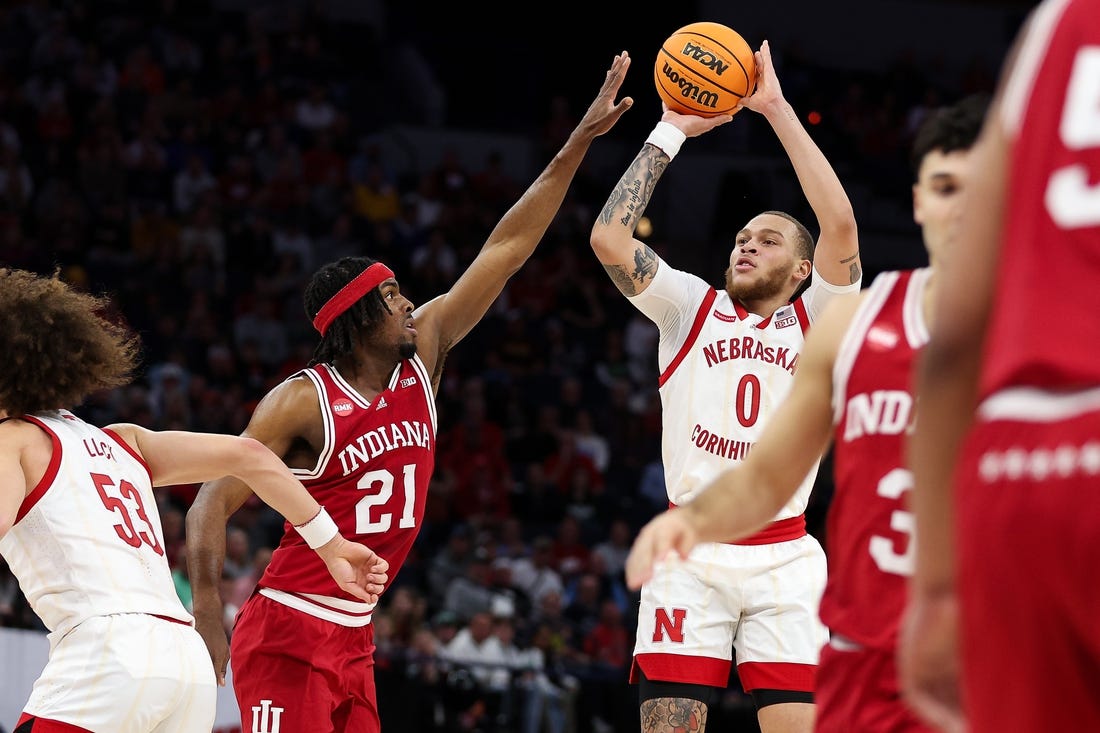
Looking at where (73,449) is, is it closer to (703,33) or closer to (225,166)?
(703,33)

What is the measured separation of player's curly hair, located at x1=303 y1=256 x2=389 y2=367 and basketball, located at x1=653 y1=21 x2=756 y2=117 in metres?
1.52

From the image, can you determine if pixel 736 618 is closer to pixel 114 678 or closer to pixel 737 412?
pixel 737 412

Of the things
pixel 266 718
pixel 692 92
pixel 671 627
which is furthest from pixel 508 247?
pixel 266 718

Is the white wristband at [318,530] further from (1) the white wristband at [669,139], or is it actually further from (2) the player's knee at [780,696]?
(1) the white wristband at [669,139]

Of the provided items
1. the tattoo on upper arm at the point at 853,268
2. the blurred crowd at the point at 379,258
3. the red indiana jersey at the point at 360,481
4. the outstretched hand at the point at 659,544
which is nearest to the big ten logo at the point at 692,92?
the tattoo on upper arm at the point at 853,268

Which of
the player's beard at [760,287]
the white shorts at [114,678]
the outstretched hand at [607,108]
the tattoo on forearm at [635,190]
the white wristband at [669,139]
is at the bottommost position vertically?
the white shorts at [114,678]

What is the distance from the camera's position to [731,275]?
6.12 metres

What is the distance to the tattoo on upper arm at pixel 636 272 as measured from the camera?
604cm

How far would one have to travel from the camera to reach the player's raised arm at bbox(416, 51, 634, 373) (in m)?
6.23

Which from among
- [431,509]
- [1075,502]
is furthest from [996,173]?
[431,509]

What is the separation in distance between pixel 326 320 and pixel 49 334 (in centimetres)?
183

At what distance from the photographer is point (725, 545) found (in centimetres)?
583

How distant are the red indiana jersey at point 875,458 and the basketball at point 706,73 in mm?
3223

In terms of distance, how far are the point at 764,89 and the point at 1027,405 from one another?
4444 mm
